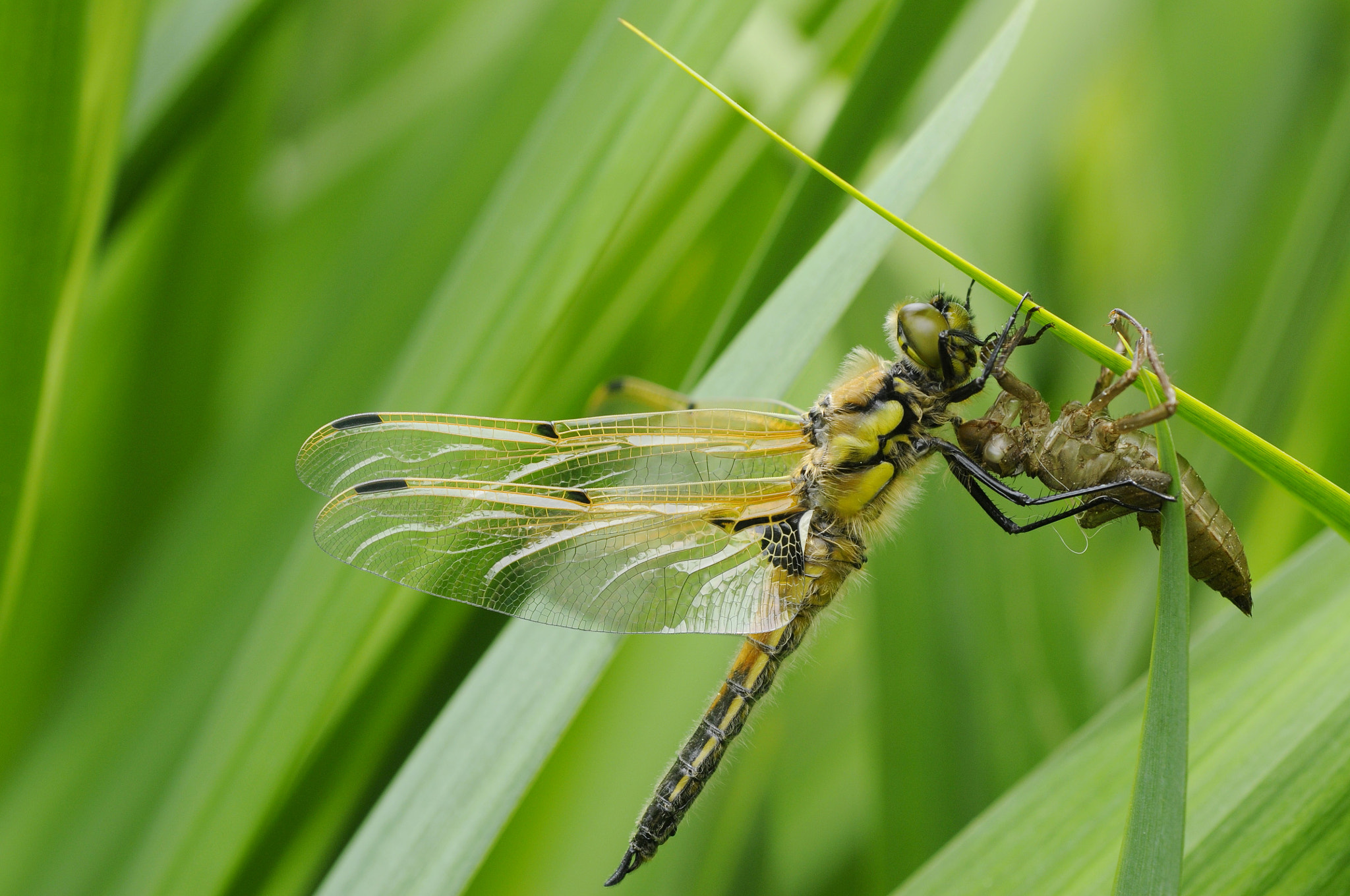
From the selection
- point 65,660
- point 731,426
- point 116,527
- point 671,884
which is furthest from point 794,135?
point 65,660

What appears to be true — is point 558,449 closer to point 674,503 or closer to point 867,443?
point 674,503

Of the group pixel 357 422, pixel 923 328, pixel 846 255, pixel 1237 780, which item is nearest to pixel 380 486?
pixel 357 422

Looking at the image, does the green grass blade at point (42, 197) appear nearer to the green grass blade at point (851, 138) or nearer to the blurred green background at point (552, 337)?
the blurred green background at point (552, 337)

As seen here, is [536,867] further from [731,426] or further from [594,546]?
[731,426]

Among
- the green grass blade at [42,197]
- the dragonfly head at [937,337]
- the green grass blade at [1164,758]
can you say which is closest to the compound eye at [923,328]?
the dragonfly head at [937,337]

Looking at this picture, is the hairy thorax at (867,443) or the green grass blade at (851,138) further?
the hairy thorax at (867,443)

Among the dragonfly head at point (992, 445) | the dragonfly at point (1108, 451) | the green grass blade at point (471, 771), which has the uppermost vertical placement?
the dragonfly at point (1108, 451)
